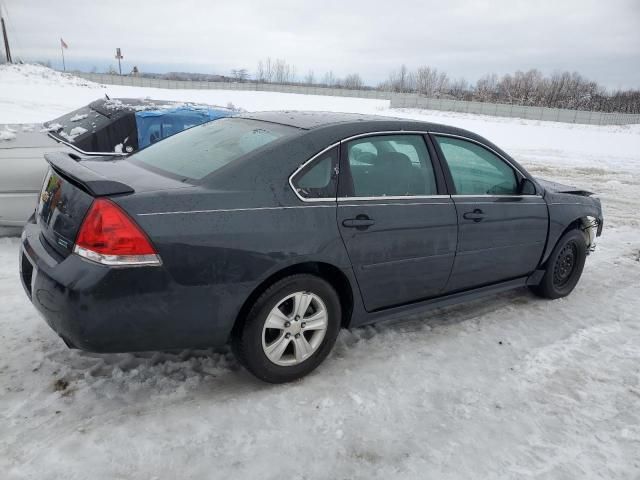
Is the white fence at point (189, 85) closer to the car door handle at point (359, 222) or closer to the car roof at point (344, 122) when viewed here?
the car roof at point (344, 122)

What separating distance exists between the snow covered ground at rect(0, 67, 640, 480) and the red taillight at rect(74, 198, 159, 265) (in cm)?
89

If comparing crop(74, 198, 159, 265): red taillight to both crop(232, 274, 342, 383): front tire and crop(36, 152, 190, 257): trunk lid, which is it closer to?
crop(36, 152, 190, 257): trunk lid

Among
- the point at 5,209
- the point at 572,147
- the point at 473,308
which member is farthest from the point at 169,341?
the point at 572,147

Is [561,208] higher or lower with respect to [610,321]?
higher

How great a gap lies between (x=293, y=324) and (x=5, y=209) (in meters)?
3.43

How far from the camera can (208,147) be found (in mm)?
3189

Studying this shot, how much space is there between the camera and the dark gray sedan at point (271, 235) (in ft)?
7.88

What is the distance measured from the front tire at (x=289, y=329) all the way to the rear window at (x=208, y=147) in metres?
0.82

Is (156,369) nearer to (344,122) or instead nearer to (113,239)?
(113,239)

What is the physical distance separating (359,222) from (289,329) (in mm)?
768

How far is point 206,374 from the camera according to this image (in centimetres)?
306

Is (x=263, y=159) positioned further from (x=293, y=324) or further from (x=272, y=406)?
(x=272, y=406)

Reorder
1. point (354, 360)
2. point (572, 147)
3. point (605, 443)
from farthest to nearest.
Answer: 1. point (572, 147)
2. point (354, 360)
3. point (605, 443)

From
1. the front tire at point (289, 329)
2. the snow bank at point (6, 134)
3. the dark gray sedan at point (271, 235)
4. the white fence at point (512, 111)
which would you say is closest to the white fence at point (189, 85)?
the white fence at point (512, 111)
